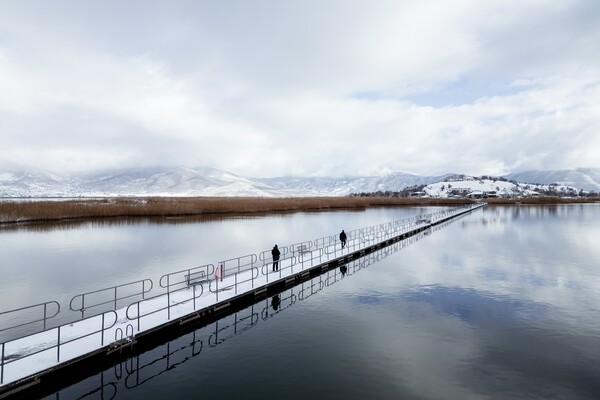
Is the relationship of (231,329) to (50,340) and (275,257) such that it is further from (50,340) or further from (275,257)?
(275,257)

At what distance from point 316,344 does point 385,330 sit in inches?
157

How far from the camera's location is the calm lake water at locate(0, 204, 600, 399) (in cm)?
1427

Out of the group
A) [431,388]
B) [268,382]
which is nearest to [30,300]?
[268,382]

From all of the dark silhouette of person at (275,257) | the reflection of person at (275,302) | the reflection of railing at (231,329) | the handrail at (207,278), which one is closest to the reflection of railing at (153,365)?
the reflection of railing at (231,329)

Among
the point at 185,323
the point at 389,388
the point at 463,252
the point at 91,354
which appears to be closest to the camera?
the point at 389,388

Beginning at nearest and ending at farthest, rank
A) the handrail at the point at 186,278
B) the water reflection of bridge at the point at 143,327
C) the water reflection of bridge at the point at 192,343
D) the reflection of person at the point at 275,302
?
the water reflection of bridge at the point at 143,327
the water reflection of bridge at the point at 192,343
the handrail at the point at 186,278
the reflection of person at the point at 275,302

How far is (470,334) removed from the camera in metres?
19.1

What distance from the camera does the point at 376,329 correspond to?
64.9ft

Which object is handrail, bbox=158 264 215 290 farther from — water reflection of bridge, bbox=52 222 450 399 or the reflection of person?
the reflection of person

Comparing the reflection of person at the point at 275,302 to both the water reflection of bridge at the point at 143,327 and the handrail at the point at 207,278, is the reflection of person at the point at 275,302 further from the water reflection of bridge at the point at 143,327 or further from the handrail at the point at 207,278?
the handrail at the point at 207,278

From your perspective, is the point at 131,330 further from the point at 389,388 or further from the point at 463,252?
the point at 463,252

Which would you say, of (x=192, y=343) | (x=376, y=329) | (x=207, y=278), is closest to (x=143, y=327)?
(x=192, y=343)

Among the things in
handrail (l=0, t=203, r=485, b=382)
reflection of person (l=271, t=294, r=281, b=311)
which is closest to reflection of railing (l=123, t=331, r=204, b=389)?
handrail (l=0, t=203, r=485, b=382)

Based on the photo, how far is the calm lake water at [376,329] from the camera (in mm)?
14273
